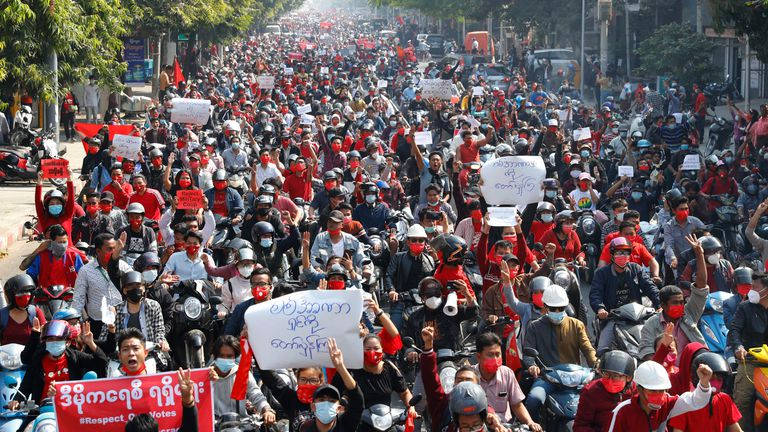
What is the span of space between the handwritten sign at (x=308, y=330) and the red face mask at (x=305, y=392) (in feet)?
0.45

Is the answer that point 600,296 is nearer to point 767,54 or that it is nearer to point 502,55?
point 767,54

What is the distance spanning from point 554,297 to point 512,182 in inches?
193

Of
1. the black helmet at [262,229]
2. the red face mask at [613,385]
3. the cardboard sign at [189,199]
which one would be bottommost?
the red face mask at [613,385]

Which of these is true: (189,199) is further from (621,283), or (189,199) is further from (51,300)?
(621,283)

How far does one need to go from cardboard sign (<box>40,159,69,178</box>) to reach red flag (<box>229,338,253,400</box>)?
8233 mm

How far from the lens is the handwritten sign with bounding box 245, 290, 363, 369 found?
333 inches

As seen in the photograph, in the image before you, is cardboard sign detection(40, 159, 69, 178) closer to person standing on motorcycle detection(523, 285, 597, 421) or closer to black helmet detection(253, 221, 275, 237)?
black helmet detection(253, 221, 275, 237)

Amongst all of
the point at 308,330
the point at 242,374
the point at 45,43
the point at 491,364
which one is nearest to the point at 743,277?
the point at 491,364

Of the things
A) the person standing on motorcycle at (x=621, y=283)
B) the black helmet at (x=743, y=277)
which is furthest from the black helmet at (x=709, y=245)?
the person standing on motorcycle at (x=621, y=283)

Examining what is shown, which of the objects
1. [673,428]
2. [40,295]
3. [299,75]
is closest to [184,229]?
[40,295]

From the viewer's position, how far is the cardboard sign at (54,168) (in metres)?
16.5

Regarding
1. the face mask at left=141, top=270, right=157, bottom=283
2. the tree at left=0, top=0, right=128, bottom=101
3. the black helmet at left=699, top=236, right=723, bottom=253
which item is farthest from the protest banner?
the tree at left=0, top=0, right=128, bottom=101

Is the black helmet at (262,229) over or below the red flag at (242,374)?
over

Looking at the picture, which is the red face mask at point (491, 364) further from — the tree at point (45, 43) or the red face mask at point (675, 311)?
the tree at point (45, 43)
